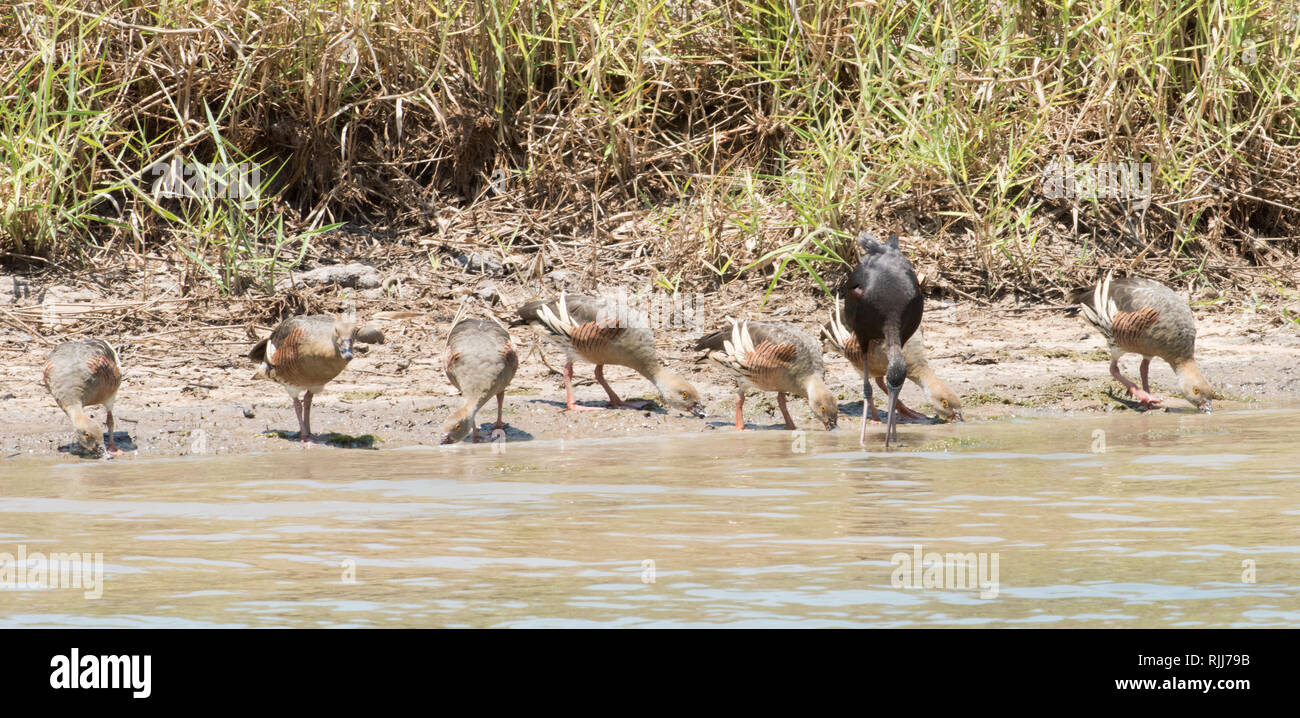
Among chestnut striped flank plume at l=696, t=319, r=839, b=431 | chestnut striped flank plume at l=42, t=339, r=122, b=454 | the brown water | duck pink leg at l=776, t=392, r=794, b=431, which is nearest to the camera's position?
the brown water

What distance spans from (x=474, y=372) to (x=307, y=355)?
0.85 meters

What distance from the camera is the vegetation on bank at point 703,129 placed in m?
10.5

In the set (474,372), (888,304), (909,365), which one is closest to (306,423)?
(474,372)

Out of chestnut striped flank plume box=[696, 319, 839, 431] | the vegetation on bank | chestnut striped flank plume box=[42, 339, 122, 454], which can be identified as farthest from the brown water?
the vegetation on bank

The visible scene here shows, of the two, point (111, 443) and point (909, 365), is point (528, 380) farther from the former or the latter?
point (111, 443)

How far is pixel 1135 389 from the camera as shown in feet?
30.6

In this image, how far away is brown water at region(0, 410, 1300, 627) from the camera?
4477 mm

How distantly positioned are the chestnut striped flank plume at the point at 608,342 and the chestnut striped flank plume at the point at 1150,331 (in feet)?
8.16

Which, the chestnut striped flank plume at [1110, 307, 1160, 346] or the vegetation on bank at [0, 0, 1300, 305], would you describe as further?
the vegetation on bank at [0, 0, 1300, 305]

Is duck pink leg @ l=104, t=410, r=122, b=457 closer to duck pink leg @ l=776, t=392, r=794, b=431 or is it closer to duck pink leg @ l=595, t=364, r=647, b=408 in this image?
duck pink leg @ l=595, t=364, r=647, b=408

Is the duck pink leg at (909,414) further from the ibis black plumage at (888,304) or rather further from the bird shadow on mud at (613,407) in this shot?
the bird shadow on mud at (613,407)

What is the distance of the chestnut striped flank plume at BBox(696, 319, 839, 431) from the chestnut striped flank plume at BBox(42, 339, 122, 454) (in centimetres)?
326

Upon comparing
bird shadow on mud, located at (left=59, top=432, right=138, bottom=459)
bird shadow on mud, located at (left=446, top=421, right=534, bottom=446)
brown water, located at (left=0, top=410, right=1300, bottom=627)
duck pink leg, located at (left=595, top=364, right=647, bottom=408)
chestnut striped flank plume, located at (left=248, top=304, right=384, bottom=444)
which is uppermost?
chestnut striped flank plume, located at (left=248, top=304, right=384, bottom=444)

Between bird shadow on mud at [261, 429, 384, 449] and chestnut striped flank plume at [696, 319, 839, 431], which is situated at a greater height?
chestnut striped flank plume at [696, 319, 839, 431]
